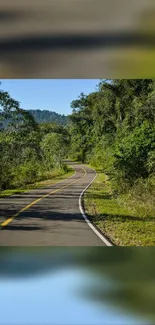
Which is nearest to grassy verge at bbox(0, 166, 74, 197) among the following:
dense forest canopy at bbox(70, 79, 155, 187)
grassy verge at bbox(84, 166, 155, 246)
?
dense forest canopy at bbox(70, 79, 155, 187)

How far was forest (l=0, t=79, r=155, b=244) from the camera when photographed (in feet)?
20.8

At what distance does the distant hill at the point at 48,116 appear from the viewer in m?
5.81

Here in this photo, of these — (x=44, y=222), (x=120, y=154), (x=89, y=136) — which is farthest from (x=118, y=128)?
(x=44, y=222)

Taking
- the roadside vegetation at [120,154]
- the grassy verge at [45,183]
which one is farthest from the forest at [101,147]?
the grassy verge at [45,183]

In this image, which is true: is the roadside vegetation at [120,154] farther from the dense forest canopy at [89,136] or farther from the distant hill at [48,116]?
the distant hill at [48,116]

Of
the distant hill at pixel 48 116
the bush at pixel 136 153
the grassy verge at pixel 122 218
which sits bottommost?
the grassy verge at pixel 122 218

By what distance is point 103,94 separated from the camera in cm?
937

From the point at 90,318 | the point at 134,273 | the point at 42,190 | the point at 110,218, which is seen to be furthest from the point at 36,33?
the point at 42,190

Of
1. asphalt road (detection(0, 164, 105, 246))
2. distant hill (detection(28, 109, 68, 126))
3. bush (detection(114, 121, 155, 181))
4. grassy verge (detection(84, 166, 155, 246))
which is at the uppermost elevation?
distant hill (detection(28, 109, 68, 126))

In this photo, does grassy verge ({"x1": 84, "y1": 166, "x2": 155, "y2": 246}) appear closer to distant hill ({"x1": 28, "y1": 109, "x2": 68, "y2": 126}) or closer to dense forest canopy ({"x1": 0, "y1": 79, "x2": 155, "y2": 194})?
dense forest canopy ({"x1": 0, "y1": 79, "x2": 155, "y2": 194})

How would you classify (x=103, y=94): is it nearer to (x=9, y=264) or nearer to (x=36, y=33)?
(x=9, y=264)

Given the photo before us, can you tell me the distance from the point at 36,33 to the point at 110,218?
3953mm

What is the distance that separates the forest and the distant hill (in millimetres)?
80

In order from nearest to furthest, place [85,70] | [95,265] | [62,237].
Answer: [85,70] < [95,265] < [62,237]
